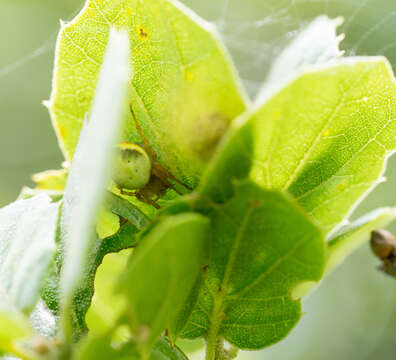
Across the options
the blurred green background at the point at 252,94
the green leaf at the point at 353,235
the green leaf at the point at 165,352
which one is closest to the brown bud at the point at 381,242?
the green leaf at the point at 353,235

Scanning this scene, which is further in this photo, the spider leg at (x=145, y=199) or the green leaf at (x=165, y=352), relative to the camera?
the spider leg at (x=145, y=199)

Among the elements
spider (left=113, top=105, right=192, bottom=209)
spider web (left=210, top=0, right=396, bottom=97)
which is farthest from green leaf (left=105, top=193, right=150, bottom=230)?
spider web (left=210, top=0, right=396, bottom=97)

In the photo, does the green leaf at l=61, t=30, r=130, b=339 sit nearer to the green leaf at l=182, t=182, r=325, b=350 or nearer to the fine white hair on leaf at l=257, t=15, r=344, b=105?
the green leaf at l=182, t=182, r=325, b=350

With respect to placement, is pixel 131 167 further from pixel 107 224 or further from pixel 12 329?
pixel 12 329

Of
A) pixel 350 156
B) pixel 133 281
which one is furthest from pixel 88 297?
pixel 350 156

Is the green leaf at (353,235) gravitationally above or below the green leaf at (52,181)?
below

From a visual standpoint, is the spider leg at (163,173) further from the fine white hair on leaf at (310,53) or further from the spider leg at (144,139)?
the fine white hair on leaf at (310,53)

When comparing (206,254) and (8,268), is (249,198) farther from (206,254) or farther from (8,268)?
(8,268)
